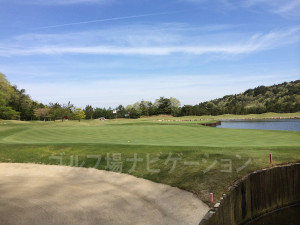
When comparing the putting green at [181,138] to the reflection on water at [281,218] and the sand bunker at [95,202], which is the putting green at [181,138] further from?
the sand bunker at [95,202]

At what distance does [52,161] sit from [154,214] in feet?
27.8

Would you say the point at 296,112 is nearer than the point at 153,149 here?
No

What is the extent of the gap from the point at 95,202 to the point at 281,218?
695 cm

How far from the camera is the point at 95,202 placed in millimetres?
8000

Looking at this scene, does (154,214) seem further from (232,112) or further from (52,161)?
(232,112)

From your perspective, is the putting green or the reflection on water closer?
the reflection on water

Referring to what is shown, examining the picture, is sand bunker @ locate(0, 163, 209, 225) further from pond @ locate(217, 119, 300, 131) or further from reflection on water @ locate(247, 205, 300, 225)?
pond @ locate(217, 119, 300, 131)

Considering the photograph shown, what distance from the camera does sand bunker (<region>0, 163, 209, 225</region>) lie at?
6.79 m

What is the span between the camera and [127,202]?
7980 millimetres

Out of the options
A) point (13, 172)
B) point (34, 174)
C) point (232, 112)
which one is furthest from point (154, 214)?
point (232, 112)

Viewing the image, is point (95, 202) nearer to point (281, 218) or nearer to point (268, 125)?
point (281, 218)

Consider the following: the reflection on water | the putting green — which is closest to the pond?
the putting green

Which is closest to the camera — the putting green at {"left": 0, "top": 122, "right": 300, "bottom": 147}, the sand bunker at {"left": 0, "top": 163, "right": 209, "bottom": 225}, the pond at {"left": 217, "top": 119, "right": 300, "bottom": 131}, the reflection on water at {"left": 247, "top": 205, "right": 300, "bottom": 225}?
the sand bunker at {"left": 0, "top": 163, "right": 209, "bottom": 225}

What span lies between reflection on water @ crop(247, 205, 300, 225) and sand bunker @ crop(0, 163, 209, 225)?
10.9 feet
